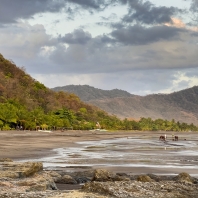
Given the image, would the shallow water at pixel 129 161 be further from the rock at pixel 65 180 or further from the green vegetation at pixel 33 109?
the green vegetation at pixel 33 109

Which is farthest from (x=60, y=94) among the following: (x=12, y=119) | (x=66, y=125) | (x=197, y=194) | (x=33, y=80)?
(x=197, y=194)

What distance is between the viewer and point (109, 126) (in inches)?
5915

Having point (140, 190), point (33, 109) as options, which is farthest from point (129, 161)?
point (33, 109)

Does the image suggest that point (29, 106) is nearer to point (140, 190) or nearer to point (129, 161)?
point (129, 161)

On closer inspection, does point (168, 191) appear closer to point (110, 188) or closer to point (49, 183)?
point (110, 188)

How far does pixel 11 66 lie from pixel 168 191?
166 m

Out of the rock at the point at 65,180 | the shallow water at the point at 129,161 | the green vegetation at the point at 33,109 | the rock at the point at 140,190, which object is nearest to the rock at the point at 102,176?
the rock at the point at 65,180

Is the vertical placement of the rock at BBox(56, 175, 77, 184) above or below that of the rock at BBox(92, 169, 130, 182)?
below

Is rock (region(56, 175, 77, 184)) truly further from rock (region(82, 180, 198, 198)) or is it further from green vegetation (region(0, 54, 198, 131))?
green vegetation (region(0, 54, 198, 131))

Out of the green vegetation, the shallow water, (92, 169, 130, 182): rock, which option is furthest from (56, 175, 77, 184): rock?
the green vegetation

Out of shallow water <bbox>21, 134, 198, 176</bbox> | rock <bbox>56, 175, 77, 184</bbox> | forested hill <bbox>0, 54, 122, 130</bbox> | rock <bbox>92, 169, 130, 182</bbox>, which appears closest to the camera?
rock <bbox>92, 169, 130, 182</bbox>

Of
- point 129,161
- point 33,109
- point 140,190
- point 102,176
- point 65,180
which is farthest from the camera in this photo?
point 33,109

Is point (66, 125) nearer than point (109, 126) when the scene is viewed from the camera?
Yes

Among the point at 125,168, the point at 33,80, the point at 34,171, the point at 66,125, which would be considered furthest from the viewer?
the point at 33,80
